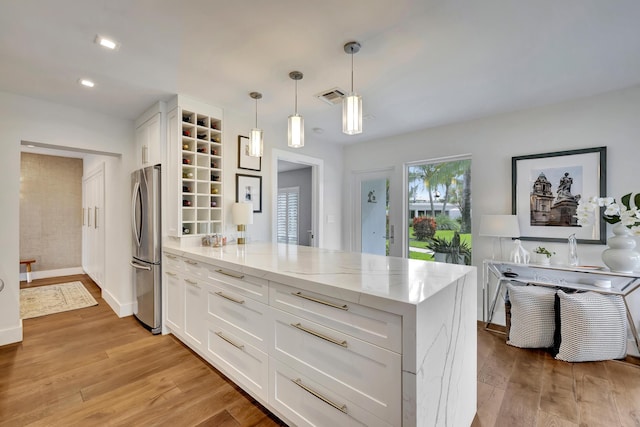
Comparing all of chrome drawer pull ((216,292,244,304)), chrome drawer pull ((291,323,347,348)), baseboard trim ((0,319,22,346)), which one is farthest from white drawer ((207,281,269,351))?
baseboard trim ((0,319,22,346))

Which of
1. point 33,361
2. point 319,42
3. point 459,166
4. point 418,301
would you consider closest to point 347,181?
point 459,166

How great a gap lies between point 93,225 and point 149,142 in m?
2.70

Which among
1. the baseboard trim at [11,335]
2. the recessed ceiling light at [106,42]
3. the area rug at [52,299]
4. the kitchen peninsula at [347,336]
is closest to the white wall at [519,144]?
the kitchen peninsula at [347,336]

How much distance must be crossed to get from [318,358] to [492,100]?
297 centimetres

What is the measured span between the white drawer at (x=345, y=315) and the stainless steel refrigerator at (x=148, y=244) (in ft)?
6.46

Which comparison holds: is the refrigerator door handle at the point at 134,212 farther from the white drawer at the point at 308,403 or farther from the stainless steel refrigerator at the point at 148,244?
the white drawer at the point at 308,403

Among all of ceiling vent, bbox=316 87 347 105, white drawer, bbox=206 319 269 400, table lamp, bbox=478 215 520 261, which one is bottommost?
white drawer, bbox=206 319 269 400

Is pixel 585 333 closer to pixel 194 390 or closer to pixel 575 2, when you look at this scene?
pixel 575 2

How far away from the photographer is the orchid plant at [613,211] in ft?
7.93

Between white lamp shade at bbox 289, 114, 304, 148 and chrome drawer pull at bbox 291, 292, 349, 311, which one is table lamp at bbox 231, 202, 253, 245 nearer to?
white lamp shade at bbox 289, 114, 304, 148

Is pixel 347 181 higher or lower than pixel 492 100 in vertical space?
lower

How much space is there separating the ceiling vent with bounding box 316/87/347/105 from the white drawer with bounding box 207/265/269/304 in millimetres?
1811

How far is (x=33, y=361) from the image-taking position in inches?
97.4

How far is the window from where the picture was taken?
6094mm
